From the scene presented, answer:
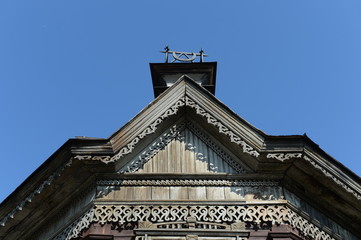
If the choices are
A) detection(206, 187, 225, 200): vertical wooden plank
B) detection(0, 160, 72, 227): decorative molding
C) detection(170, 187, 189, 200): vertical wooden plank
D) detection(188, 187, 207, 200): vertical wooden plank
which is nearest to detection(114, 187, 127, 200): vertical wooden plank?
detection(170, 187, 189, 200): vertical wooden plank

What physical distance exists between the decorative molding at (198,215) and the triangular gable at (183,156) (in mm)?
787

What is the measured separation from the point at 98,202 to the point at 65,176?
748 millimetres

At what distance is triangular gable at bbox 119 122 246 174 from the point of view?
8438mm

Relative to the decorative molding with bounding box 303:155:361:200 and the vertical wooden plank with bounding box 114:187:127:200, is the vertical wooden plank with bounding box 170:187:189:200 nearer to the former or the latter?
the vertical wooden plank with bounding box 114:187:127:200

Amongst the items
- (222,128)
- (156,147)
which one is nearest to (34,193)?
(156,147)

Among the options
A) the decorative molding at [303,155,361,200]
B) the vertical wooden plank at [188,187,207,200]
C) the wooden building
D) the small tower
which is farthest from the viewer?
the small tower

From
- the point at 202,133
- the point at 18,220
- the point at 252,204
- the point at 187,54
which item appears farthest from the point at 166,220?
the point at 187,54

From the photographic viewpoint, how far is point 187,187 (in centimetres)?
816

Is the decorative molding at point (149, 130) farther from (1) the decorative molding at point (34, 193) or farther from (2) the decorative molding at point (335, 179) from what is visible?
(2) the decorative molding at point (335, 179)

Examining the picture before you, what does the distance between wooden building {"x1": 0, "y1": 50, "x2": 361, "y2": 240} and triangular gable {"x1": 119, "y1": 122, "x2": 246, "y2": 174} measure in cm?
2

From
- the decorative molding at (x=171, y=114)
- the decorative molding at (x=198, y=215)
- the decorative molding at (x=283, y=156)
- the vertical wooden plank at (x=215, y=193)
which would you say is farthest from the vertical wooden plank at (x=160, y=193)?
the decorative molding at (x=283, y=156)

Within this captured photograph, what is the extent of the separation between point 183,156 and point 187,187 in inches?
27.1

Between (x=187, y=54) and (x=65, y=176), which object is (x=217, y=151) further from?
(x=187, y=54)

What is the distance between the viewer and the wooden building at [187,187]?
25.2ft
